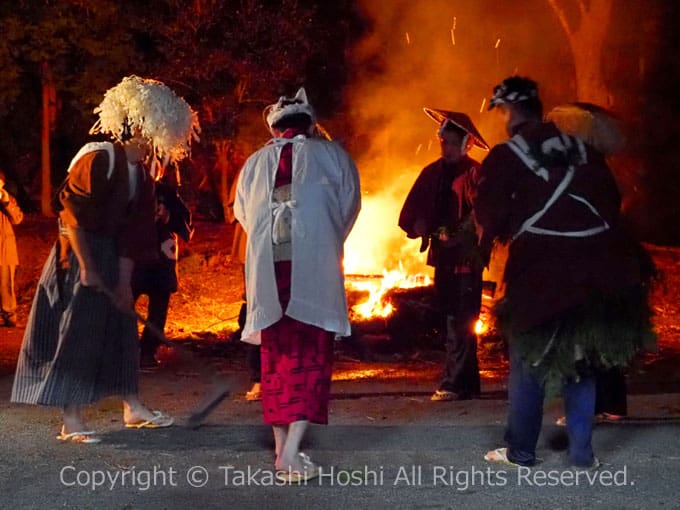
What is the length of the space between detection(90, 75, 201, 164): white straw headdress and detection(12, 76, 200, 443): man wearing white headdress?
0.06ft

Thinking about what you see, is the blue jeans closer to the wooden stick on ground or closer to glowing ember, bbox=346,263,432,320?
the wooden stick on ground

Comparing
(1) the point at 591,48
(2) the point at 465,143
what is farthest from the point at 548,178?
(1) the point at 591,48

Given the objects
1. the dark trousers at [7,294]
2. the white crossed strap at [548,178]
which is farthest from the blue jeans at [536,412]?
the dark trousers at [7,294]

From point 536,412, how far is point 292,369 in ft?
3.92

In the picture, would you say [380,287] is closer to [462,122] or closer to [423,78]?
[462,122]

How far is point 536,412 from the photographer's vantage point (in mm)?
5242

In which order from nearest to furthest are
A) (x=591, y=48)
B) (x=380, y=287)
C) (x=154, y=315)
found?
(x=154, y=315)
(x=380, y=287)
(x=591, y=48)

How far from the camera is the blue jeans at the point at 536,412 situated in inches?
206

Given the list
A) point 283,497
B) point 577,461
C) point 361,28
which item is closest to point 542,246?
point 577,461

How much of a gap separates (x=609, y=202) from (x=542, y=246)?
401 mm

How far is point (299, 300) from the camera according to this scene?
5.19 m

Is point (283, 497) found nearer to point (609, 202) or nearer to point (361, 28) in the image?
point (609, 202)

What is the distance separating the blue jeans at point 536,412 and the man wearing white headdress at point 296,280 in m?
0.88

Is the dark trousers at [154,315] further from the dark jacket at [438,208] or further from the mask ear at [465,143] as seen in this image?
the mask ear at [465,143]
